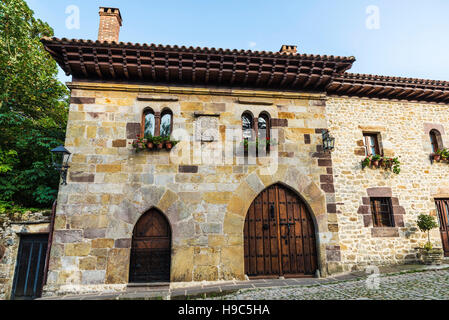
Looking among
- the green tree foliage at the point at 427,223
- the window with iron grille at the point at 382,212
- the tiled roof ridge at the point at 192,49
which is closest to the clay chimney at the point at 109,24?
the tiled roof ridge at the point at 192,49

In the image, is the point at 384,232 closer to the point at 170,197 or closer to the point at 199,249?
the point at 199,249

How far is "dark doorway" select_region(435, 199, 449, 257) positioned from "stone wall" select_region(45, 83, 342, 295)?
3.52 metres

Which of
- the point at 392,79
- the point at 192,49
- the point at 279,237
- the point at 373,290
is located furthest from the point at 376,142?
the point at 192,49

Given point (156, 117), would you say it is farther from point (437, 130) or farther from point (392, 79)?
point (437, 130)

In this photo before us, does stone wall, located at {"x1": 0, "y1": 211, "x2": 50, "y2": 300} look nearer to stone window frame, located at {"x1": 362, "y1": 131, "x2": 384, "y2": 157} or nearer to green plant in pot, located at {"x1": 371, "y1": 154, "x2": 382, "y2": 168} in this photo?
green plant in pot, located at {"x1": 371, "y1": 154, "x2": 382, "y2": 168}

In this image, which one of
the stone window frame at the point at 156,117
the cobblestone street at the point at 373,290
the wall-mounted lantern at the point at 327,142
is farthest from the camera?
the wall-mounted lantern at the point at 327,142

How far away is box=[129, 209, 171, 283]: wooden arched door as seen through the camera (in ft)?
18.6

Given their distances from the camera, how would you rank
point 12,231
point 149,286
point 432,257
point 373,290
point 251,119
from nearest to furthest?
point 373,290
point 149,286
point 12,231
point 432,257
point 251,119

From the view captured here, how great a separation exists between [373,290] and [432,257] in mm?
3288

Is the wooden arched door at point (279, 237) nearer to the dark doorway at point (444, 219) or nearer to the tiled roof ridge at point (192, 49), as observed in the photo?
the tiled roof ridge at point (192, 49)

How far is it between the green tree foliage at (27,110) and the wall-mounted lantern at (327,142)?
7356mm

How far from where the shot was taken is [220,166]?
6.32 m

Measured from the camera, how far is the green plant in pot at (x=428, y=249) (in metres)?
6.42
